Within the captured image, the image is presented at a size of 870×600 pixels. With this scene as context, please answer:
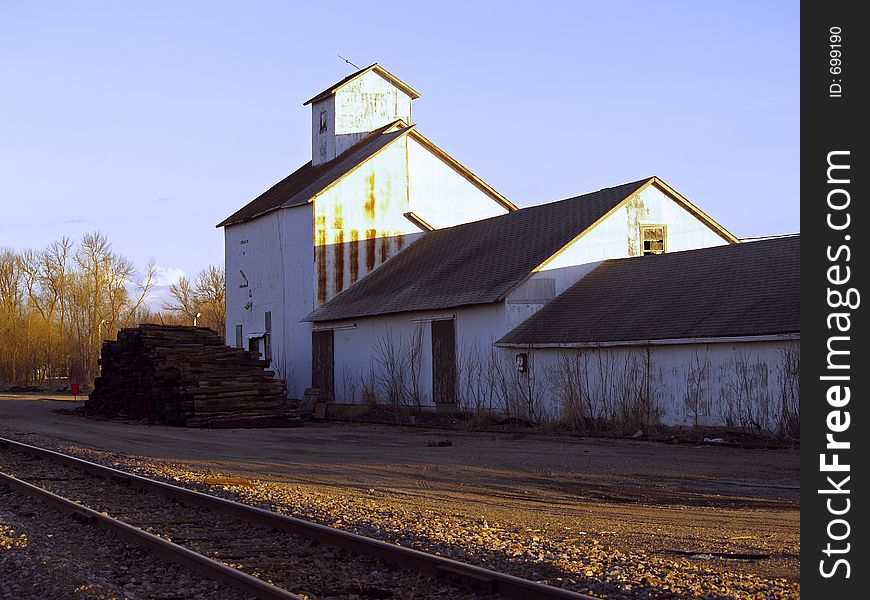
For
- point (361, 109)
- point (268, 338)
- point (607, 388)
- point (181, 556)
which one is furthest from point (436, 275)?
point (181, 556)

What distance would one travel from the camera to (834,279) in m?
6.34

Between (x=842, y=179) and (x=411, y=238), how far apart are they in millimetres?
30708

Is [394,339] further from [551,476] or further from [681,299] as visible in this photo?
[551,476]

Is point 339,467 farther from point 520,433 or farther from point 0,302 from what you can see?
point 0,302

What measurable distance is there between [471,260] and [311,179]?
10.4 meters

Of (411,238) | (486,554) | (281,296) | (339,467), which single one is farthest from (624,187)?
(486,554)

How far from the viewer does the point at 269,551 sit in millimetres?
9180

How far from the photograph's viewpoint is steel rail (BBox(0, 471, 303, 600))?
7.32 m

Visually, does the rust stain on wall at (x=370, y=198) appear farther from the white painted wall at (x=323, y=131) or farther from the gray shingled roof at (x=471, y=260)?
the white painted wall at (x=323, y=131)

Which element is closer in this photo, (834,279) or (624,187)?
(834,279)

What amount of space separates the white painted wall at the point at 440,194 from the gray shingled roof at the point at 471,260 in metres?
1.23

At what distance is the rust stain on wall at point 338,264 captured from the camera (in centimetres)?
3512

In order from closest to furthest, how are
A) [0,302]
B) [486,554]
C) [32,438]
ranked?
[486,554] → [32,438] → [0,302]

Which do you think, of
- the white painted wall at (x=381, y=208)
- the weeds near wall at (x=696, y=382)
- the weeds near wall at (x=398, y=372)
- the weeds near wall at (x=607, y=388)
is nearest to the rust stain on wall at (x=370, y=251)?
the white painted wall at (x=381, y=208)
